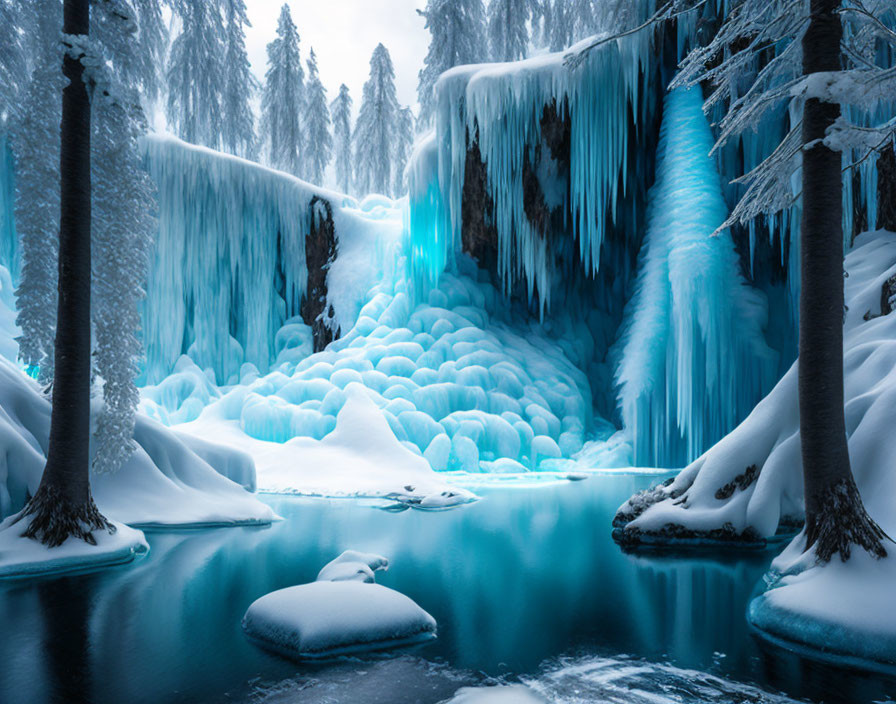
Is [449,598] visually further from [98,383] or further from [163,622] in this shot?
[98,383]

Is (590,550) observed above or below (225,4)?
below

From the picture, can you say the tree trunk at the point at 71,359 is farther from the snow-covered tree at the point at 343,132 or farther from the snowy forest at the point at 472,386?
the snow-covered tree at the point at 343,132

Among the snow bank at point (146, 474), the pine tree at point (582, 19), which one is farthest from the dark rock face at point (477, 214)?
the pine tree at point (582, 19)

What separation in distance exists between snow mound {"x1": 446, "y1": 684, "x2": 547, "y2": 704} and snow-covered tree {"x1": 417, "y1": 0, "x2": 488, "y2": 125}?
24.0m

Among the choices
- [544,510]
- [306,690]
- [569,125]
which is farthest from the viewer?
[569,125]

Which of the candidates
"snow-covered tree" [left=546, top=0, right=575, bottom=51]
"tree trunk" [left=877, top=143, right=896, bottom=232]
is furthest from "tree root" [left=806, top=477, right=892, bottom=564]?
"snow-covered tree" [left=546, top=0, right=575, bottom=51]

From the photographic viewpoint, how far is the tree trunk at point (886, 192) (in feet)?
29.8

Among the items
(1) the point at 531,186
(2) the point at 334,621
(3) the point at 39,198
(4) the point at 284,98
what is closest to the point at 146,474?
(3) the point at 39,198

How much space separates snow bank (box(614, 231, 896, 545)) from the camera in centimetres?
477

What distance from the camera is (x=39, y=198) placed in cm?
566

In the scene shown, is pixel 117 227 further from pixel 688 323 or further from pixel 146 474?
pixel 688 323

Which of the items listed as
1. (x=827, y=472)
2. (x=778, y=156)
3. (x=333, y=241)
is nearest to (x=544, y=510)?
(x=827, y=472)

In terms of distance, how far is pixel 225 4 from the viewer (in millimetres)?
7008

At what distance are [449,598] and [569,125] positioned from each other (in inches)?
516
